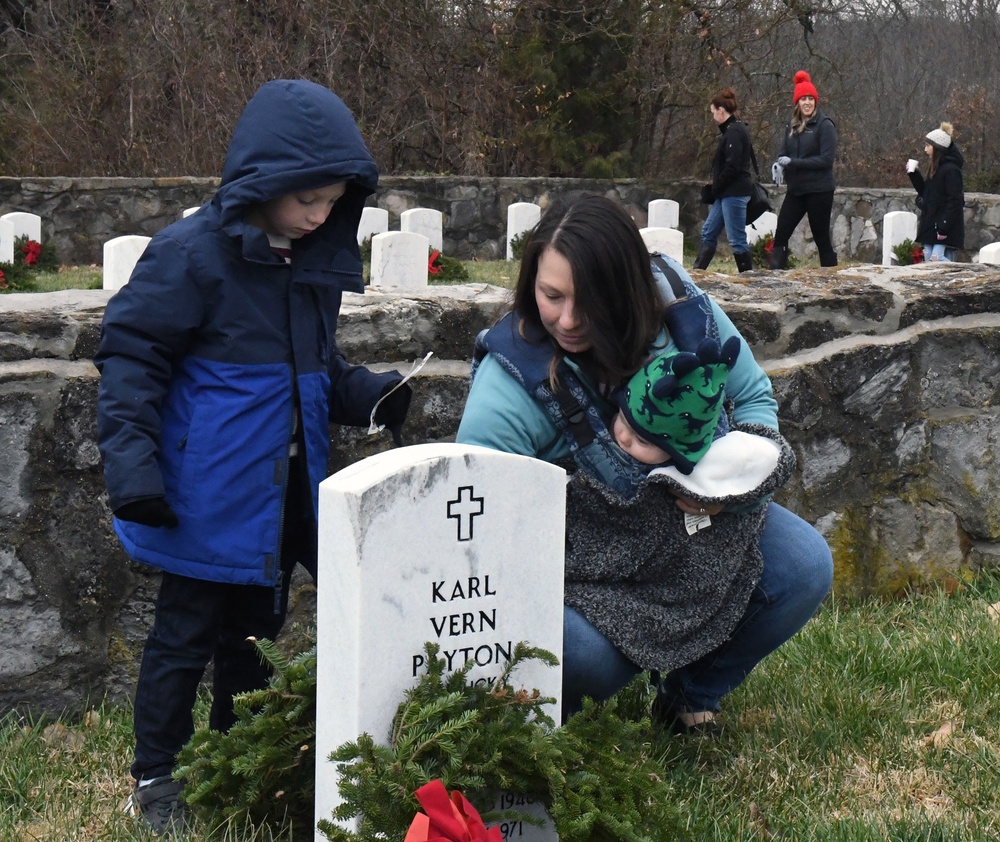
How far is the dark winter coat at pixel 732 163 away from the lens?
10.2m

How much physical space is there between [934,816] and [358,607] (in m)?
1.19

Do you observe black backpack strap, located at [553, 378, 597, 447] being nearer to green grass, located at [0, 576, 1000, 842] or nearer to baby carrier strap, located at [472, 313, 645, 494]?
baby carrier strap, located at [472, 313, 645, 494]

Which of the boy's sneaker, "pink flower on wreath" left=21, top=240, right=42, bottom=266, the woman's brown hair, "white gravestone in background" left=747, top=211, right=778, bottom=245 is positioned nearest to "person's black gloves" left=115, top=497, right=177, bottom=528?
the boy's sneaker

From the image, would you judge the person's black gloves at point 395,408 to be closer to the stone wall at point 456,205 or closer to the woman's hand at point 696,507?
the woman's hand at point 696,507

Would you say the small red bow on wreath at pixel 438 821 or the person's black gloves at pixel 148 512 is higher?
the person's black gloves at pixel 148 512

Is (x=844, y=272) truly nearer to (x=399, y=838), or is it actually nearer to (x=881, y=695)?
(x=881, y=695)

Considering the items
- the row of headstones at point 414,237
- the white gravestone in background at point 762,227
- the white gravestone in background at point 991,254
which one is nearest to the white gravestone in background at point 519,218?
the row of headstones at point 414,237

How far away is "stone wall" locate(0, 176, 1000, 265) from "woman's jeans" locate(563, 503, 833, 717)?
36.8ft

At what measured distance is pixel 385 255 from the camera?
21.7 feet

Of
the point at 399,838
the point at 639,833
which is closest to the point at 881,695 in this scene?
the point at 639,833

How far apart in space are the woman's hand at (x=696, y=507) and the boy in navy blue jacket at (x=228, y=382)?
0.71 metres

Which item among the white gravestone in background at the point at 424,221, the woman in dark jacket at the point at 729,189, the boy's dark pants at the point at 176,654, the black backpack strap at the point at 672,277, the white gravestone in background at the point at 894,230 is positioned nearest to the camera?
the boy's dark pants at the point at 176,654

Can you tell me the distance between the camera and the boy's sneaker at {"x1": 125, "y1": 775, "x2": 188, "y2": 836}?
7.65ft

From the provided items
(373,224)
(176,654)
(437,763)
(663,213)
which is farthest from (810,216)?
(437,763)
